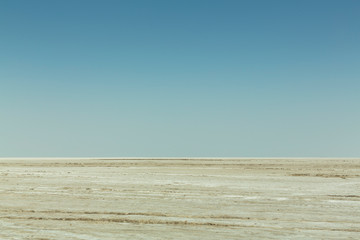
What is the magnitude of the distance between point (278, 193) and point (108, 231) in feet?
21.5

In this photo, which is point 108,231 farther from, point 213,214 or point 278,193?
point 278,193

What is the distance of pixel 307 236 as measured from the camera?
23.0ft

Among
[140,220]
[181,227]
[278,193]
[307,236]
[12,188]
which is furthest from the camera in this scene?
[12,188]

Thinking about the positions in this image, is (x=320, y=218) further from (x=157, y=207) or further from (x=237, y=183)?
(x=237, y=183)

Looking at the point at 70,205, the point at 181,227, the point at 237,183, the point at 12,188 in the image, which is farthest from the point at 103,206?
the point at 237,183

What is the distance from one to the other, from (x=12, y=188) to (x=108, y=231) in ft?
24.7

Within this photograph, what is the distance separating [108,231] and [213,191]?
5.76m

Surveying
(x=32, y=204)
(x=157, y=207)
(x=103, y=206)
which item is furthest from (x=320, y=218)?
(x=32, y=204)

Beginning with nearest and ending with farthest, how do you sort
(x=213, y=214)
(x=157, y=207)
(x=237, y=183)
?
(x=213, y=214) → (x=157, y=207) → (x=237, y=183)

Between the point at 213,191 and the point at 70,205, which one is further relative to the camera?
the point at 213,191

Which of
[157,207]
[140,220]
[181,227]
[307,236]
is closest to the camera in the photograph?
[307,236]

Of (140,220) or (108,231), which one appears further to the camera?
(140,220)

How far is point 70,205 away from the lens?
10.1 m

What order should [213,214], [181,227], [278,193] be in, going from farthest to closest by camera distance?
[278,193] < [213,214] < [181,227]
